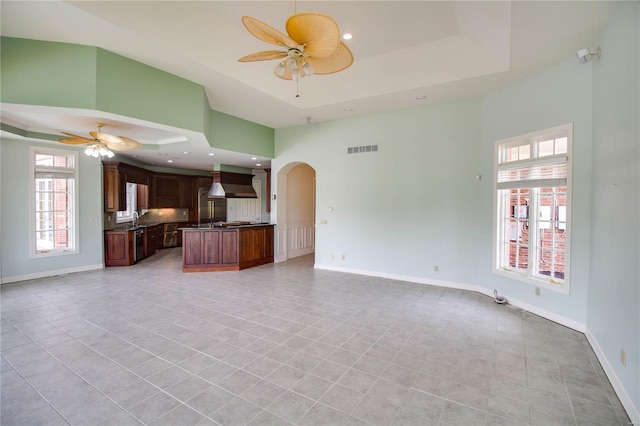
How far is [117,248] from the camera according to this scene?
719cm

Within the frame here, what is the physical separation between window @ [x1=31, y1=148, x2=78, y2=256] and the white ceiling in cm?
85

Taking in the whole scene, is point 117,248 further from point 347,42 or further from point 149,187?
point 347,42

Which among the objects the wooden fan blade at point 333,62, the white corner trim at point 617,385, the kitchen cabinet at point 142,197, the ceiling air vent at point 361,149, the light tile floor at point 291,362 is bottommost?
the light tile floor at point 291,362

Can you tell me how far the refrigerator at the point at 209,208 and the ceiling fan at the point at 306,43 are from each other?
896cm

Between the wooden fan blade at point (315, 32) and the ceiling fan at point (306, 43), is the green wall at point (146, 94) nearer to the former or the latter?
the ceiling fan at point (306, 43)

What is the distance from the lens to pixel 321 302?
4.66 meters

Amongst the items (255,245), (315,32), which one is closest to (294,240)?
(255,245)

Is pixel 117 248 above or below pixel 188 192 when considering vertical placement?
below

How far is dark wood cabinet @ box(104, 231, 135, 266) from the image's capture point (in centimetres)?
712

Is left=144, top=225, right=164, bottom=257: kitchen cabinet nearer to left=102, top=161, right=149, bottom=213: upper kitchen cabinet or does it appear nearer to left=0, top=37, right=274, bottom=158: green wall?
left=102, top=161, right=149, bottom=213: upper kitchen cabinet

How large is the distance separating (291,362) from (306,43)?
9.49 feet

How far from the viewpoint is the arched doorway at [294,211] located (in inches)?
311

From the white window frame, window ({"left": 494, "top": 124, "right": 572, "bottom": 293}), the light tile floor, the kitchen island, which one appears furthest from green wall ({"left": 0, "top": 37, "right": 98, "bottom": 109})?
window ({"left": 494, "top": 124, "right": 572, "bottom": 293})

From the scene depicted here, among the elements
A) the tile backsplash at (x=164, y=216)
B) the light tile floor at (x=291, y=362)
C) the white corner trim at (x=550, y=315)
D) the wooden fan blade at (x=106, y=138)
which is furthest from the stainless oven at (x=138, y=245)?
the white corner trim at (x=550, y=315)
